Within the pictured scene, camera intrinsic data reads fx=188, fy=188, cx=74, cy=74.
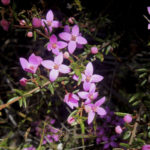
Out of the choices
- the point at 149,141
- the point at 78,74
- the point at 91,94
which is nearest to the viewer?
the point at 78,74

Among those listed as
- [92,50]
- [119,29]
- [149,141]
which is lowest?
[149,141]

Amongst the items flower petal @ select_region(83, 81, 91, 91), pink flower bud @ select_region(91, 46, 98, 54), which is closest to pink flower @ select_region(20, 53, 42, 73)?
flower petal @ select_region(83, 81, 91, 91)

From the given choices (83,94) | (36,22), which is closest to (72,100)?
(83,94)

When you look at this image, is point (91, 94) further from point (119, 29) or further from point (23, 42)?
point (23, 42)

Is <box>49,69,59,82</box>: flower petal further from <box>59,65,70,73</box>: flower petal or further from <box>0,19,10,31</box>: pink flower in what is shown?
<box>0,19,10,31</box>: pink flower

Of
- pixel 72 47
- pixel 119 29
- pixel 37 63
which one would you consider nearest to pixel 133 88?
pixel 119 29

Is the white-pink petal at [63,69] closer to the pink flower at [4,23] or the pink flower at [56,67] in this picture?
the pink flower at [56,67]

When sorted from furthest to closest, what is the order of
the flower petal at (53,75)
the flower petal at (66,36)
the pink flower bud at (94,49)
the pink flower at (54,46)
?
the pink flower bud at (94,49) → the flower petal at (66,36) → the pink flower at (54,46) → the flower petal at (53,75)

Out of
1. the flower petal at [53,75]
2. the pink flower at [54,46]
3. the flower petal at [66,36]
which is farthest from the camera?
the flower petal at [66,36]

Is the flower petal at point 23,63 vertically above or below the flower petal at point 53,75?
above

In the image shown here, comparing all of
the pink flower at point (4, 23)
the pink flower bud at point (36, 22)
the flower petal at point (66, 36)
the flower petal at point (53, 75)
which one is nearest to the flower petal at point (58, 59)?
the flower petal at point (53, 75)

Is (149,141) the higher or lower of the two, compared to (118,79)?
lower
